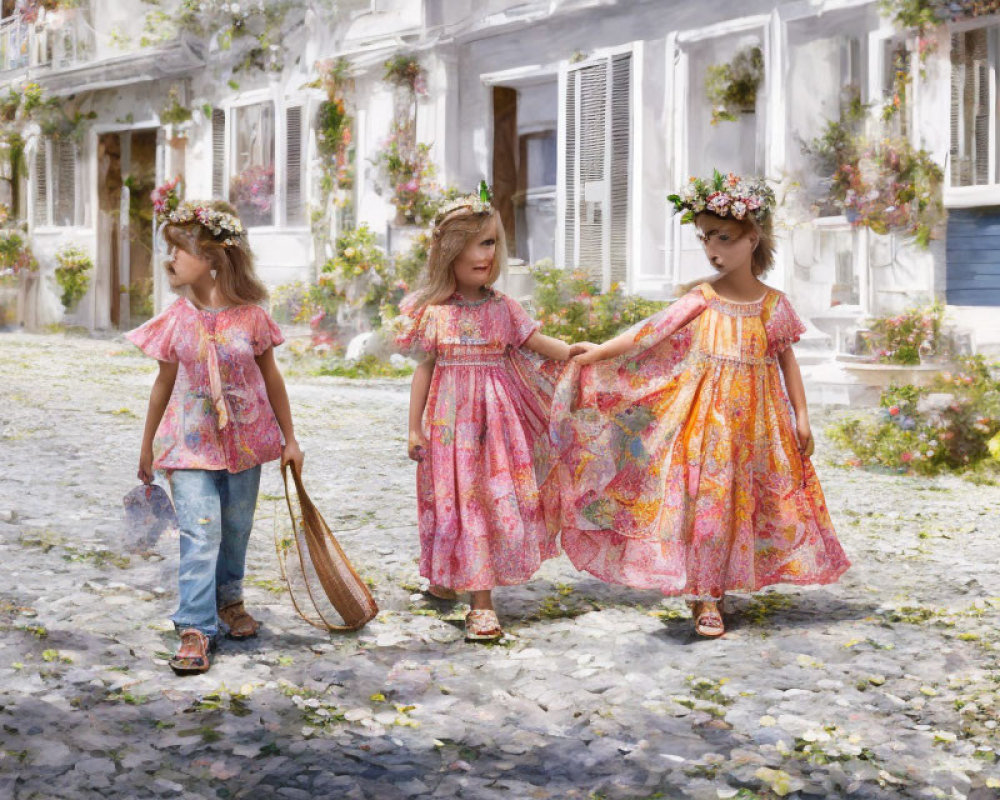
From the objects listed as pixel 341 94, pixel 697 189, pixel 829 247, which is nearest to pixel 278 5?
pixel 341 94

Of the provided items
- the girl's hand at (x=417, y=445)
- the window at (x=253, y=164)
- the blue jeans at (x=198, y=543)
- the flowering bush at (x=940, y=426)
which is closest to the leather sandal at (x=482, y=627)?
the girl's hand at (x=417, y=445)

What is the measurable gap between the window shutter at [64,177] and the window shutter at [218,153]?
9.88 ft

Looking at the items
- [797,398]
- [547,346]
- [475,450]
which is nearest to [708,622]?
[797,398]

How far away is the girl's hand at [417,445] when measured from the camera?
416cm

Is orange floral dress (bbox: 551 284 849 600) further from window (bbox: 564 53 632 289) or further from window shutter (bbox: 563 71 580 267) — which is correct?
window shutter (bbox: 563 71 580 267)

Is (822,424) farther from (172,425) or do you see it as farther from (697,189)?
(172,425)

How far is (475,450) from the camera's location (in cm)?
416

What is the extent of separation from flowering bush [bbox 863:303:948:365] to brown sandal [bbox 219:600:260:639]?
548 cm

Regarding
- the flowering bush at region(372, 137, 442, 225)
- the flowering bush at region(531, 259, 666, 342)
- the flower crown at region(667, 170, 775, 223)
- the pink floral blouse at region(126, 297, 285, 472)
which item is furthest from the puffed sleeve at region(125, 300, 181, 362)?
the flowering bush at region(372, 137, 442, 225)

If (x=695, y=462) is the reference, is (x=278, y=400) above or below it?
above

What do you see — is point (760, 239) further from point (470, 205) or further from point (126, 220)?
point (126, 220)

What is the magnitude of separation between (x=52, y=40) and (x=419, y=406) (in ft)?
43.6

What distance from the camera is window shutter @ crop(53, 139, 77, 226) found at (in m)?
16.2

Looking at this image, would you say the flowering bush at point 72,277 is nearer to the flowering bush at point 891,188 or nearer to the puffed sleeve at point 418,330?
the flowering bush at point 891,188
